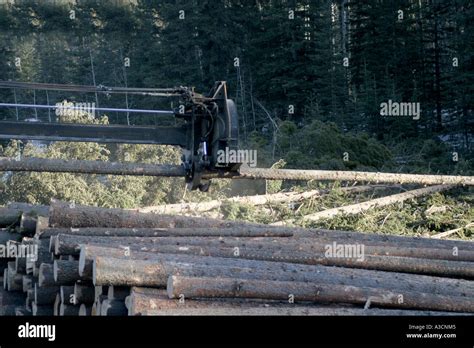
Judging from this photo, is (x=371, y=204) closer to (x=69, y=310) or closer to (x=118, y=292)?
(x=69, y=310)

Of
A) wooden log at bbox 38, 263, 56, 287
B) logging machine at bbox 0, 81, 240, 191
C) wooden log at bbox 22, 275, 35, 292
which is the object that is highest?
logging machine at bbox 0, 81, 240, 191

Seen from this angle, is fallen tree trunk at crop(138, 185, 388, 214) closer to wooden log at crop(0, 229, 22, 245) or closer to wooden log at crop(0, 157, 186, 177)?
wooden log at crop(0, 157, 186, 177)

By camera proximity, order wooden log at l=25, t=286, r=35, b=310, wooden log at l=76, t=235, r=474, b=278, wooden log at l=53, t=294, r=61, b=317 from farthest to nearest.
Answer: wooden log at l=25, t=286, r=35, b=310 < wooden log at l=53, t=294, r=61, b=317 < wooden log at l=76, t=235, r=474, b=278

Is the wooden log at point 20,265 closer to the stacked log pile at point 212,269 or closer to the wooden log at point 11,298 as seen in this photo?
the stacked log pile at point 212,269

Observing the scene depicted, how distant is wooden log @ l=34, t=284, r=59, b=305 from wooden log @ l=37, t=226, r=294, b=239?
2.18 ft

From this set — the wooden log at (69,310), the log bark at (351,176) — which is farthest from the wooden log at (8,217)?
the wooden log at (69,310)

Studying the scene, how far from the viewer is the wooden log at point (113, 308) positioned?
6.39 m

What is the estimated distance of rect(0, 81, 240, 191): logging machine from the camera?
880 cm

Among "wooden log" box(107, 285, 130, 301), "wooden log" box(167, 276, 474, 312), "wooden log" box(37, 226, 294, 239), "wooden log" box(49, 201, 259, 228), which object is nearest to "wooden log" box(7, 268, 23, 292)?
"wooden log" box(37, 226, 294, 239)

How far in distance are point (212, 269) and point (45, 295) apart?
211 cm

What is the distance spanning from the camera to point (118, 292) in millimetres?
6551

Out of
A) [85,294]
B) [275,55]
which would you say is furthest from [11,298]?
[275,55]

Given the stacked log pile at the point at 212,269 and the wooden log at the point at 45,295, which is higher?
the stacked log pile at the point at 212,269

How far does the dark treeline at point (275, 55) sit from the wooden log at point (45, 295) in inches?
907
